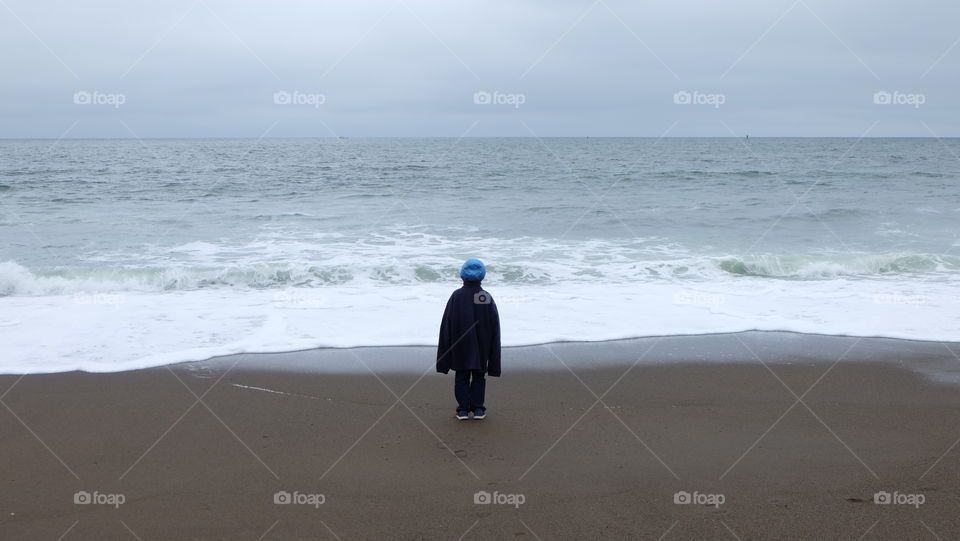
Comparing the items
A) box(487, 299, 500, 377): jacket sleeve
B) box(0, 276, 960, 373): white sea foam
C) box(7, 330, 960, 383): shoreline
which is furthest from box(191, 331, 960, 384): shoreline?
box(487, 299, 500, 377): jacket sleeve

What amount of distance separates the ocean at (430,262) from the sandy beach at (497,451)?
1.45m

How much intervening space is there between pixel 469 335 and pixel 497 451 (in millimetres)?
1052

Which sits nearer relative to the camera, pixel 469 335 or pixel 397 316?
pixel 469 335

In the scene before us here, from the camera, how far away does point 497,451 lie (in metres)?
5.24

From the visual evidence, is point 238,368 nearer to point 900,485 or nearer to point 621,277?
point 900,485

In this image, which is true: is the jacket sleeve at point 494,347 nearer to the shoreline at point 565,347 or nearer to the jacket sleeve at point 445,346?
the jacket sleeve at point 445,346

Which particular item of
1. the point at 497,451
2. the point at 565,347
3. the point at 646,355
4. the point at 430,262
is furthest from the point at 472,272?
the point at 430,262

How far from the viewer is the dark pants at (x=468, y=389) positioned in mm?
5930

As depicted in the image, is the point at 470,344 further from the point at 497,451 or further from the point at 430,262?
the point at 430,262

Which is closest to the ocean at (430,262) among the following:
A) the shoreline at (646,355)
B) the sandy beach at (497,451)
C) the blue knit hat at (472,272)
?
the shoreline at (646,355)

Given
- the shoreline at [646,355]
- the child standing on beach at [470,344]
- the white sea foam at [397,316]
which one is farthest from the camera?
the white sea foam at [397,316]

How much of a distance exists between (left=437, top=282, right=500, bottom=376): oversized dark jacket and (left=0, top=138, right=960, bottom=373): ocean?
8.22ft

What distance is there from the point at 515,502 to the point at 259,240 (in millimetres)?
13640

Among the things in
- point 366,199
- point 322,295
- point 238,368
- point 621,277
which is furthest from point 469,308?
point 366,199
